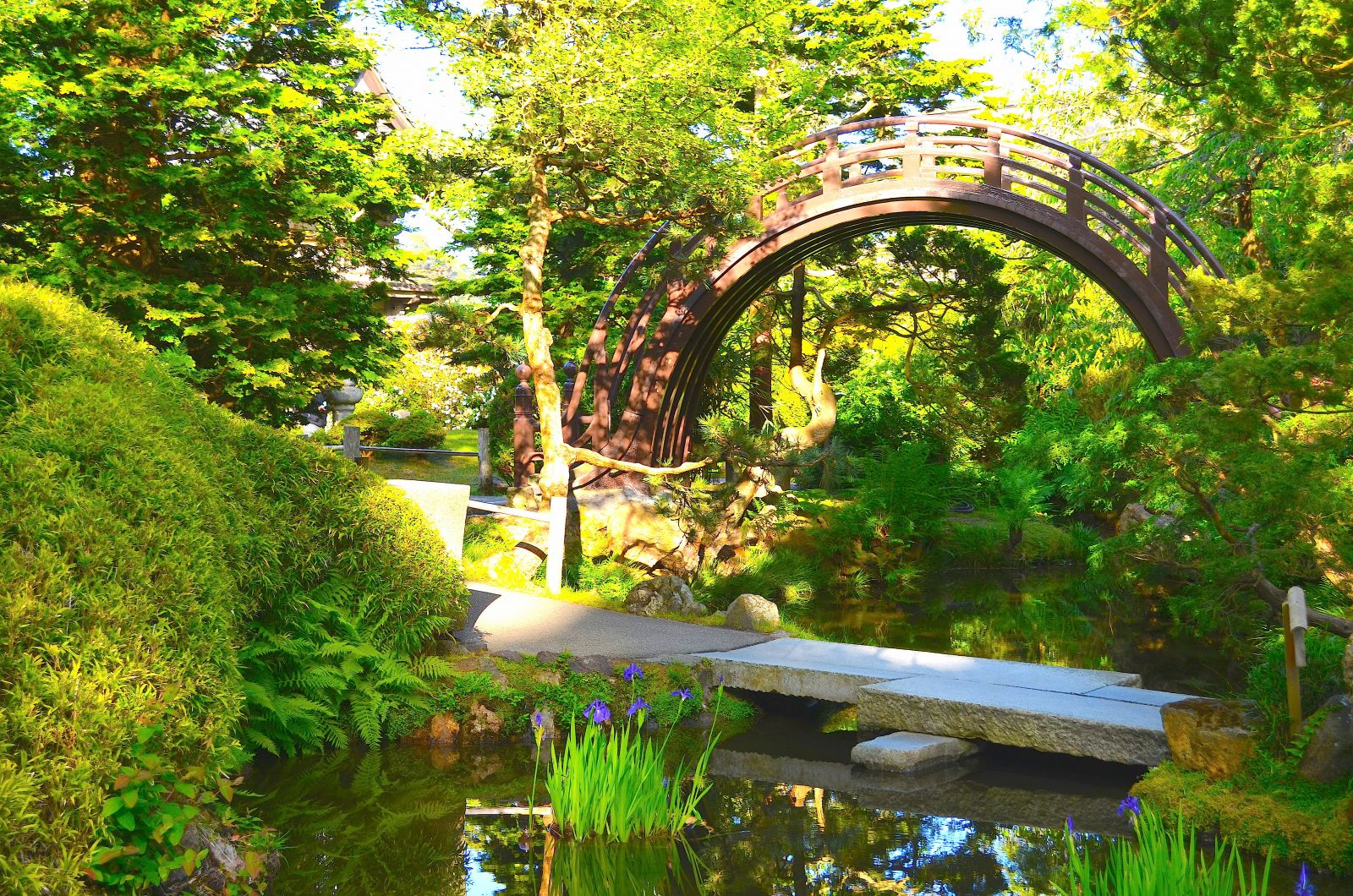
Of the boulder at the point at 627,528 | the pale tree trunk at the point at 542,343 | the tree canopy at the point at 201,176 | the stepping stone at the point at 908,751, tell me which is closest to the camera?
the stepping stone at the point at 908,751

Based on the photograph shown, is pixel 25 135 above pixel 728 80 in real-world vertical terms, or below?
below

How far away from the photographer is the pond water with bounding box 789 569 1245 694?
32.7 ft

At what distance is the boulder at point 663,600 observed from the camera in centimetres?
991

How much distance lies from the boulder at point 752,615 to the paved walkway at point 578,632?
0.18m

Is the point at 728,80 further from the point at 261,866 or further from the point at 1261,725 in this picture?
the point at 261,866

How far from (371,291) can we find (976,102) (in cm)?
1300

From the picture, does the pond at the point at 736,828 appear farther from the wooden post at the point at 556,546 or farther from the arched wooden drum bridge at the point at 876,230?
the arched wooden drum bridge at the point at 876,230

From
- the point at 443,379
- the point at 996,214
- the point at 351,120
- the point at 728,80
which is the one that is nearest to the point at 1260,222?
the point at 996,214

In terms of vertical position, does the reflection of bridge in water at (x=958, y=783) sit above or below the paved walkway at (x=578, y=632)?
below

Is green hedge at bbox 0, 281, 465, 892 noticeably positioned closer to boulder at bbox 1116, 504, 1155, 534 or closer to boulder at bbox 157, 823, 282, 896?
boulder at bbox 157, 823, 282, 896

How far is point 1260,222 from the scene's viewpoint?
1202 cm

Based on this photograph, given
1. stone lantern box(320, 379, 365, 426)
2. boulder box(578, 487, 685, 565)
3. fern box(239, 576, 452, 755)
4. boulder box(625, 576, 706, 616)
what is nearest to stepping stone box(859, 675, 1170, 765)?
fern box(239, 576, 452, 755)

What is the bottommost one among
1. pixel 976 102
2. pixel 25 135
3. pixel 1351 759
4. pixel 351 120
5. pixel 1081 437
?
pixel 1351 759

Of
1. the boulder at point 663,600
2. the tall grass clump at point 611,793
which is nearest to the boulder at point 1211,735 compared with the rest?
the tall grass clump at point 611,793
